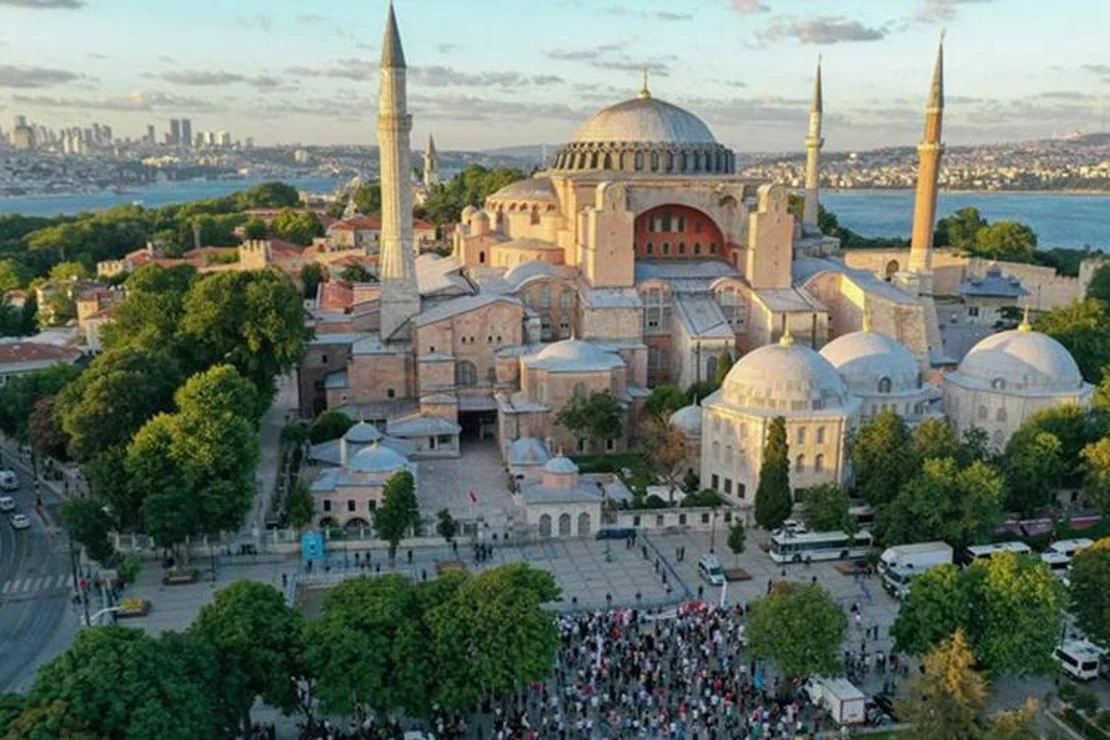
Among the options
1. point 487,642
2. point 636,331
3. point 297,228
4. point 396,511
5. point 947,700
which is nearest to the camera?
point 947,700

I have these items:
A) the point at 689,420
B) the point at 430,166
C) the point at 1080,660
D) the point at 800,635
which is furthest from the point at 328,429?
the point at 430,166

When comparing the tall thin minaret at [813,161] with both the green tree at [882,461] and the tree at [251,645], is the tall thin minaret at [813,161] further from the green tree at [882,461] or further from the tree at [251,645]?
the tree at [251,645]

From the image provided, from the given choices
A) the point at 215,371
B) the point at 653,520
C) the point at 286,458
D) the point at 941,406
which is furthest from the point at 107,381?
the point at 941,406

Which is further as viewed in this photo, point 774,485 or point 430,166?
point 430,166

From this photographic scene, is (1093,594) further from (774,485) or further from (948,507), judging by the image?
(774,485)

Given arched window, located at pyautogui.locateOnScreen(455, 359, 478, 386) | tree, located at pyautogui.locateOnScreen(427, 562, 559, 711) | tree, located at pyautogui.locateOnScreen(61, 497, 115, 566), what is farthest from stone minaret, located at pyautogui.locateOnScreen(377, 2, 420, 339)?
tree, located at pyautogui.locateOnScreen(427, 562, 559, 711)
